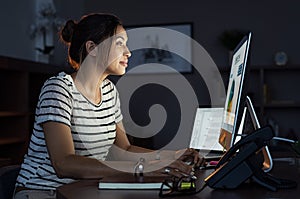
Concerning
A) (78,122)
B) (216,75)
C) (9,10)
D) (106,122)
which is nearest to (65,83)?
(78,122)

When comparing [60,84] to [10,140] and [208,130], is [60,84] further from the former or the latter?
[10,140]

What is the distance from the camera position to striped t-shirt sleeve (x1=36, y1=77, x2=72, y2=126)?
1731 millimetres

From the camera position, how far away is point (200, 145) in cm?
239

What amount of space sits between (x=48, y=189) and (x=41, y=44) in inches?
158

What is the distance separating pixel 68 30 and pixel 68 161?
26.1 inches

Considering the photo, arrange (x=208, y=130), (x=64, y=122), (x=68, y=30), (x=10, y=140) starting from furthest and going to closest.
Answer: (x=10, y=140) → (x=208, y=130) → (x=68, y=30) → (x=64, y=122)

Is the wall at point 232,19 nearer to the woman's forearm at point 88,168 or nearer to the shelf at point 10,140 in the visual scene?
the shelf at point 10,140

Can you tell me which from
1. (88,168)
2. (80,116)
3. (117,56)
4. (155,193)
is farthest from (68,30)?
(155,193)

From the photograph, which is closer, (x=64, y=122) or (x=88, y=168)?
(x=88, y=168)

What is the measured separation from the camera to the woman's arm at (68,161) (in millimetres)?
1566

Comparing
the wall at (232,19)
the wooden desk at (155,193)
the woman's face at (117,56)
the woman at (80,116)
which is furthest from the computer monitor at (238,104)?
the wall at (232,19)

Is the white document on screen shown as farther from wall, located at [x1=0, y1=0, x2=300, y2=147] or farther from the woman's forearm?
wall, located at [x1=0, y1=0, x2=300, y2=147]

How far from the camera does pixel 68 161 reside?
160 centimetres

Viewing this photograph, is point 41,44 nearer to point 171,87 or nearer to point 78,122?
point 171,87
